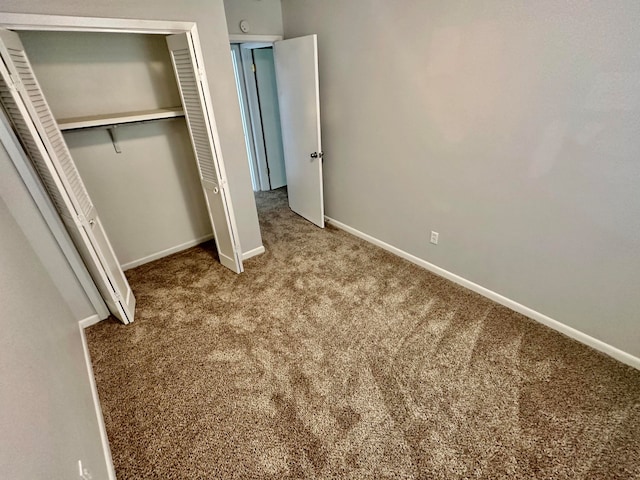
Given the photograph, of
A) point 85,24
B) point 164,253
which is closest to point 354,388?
point 164,253

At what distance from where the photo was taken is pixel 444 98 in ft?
6.90

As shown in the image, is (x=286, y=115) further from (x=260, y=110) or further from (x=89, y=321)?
(x=89, y=321)

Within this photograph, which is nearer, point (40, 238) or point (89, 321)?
point (40, 238)

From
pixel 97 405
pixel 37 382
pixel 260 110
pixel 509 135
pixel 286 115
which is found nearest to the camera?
pixel 37 382

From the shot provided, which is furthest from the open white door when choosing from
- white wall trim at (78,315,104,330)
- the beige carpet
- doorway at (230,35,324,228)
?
white wall trim at (78,315,104,330)

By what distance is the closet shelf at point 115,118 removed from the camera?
216cm

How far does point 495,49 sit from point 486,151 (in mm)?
599

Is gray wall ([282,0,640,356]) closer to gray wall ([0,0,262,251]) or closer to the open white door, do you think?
the open white door

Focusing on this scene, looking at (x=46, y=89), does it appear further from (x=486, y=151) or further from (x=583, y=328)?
(x=583, y=328)

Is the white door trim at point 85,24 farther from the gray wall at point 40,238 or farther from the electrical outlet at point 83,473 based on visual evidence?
the electrical outlet at point 83,473

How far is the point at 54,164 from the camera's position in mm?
1722

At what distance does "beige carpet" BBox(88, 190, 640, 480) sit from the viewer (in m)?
1.42

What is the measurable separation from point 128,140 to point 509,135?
9.86ft

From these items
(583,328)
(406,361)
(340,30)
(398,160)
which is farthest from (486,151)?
(340,30)
